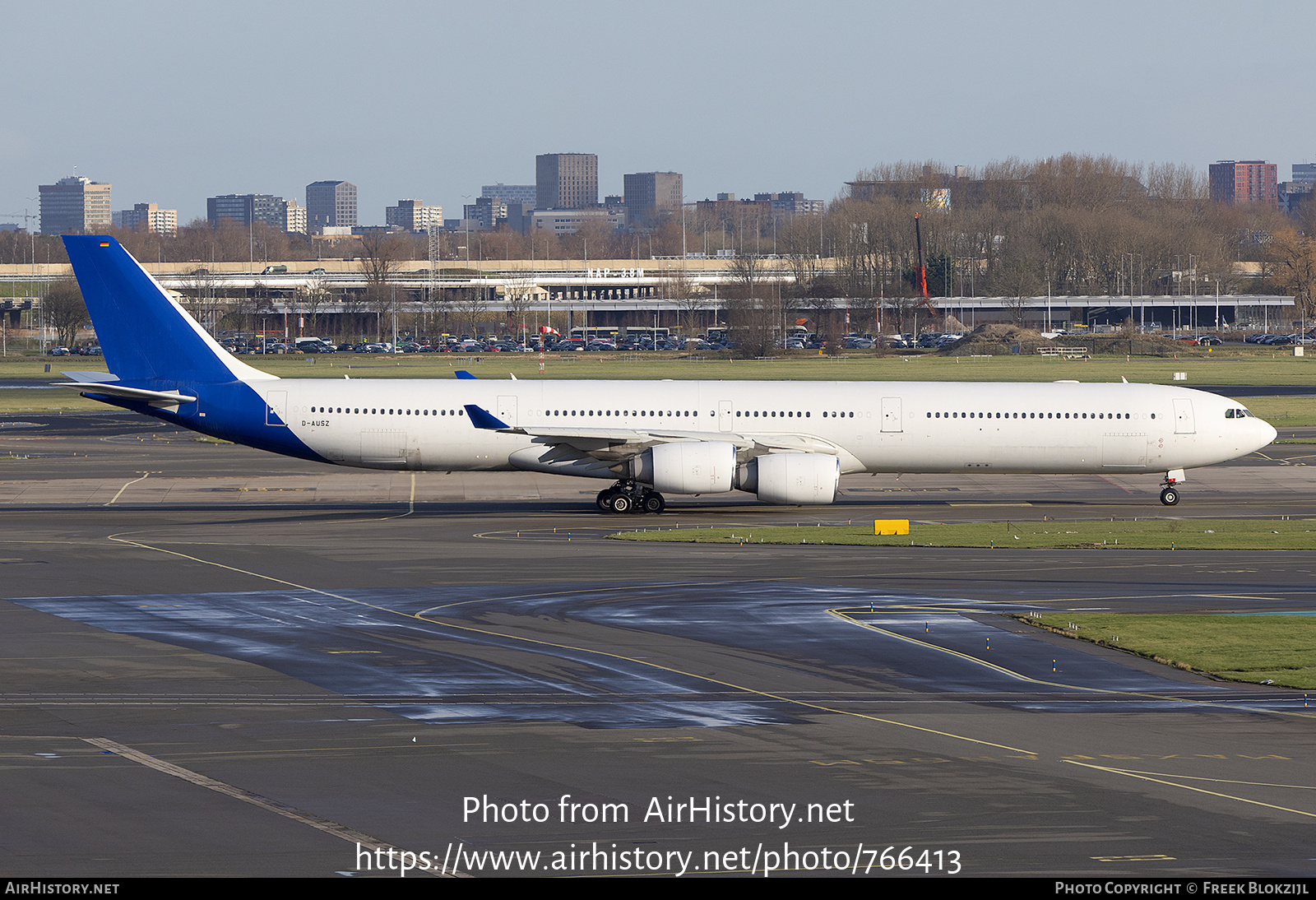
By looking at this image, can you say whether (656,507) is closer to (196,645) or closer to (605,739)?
(196,645)

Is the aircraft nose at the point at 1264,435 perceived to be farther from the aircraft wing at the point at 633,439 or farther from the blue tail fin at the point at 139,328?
the blue tail fin at the point at 139,328

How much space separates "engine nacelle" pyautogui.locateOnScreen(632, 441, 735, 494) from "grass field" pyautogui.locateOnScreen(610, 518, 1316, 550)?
202 centimetres

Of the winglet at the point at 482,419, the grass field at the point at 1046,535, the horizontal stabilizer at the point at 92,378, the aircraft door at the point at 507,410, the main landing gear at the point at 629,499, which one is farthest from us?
the aircraft door at the point at 507,410

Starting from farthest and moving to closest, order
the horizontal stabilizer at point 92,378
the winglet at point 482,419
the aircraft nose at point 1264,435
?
1. the aircraft nose at point 1264,435
2. the horizontal stabilizer at point 92,378
3. the winglet at point 482,419

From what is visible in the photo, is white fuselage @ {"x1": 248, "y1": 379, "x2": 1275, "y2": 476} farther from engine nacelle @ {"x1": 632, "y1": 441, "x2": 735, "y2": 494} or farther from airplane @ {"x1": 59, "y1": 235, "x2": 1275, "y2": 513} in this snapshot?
engine nacelle @ {"x1": 632, "y1": 441, "x2": 735, "y2": 494}

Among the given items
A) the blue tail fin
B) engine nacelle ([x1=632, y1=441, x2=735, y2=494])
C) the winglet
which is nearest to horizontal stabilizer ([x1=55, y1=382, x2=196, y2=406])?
the blue tail fin

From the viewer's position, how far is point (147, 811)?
555 inches

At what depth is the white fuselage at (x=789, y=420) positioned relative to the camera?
42.1 m

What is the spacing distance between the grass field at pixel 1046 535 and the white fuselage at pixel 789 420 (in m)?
4.37

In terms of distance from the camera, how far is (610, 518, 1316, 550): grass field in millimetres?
35031

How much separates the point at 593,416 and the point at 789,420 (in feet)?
19.4

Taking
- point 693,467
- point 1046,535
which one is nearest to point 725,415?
point 693,467

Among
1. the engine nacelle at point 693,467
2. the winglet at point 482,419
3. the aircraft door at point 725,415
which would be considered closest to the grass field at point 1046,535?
the engine nacelle at point 693,467

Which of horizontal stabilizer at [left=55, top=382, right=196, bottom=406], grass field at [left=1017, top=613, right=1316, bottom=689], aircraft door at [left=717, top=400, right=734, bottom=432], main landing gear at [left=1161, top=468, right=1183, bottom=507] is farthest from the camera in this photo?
main landing gear at [left=1161, top=468, right=1183, bottom=507]
